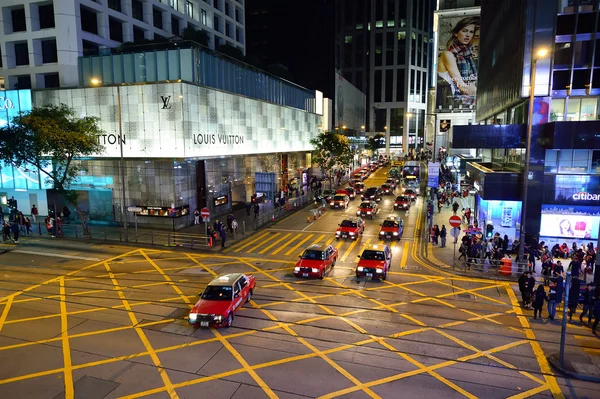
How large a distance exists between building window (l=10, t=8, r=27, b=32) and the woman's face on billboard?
63130 millimetres

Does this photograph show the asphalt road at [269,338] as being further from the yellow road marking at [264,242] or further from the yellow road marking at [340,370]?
the yellow road marking at [264,242]

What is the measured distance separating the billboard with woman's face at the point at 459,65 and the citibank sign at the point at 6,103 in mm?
62092

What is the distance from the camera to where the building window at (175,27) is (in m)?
46.6

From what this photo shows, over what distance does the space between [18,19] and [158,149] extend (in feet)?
61.7

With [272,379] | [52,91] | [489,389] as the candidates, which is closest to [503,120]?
[489,389]

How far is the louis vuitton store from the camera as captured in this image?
31.7 metres

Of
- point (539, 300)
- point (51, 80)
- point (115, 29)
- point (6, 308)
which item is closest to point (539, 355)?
point (539, 300)

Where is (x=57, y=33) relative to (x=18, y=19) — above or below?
below

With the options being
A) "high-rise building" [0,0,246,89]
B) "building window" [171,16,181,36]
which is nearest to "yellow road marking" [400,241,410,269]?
"high-rise building" [0,0,246,89]

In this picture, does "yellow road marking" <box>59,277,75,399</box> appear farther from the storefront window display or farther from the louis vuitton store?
the storefront window display

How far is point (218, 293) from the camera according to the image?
14.8 m

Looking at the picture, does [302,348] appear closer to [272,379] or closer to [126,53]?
[272,379]

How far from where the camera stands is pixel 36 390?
408 inches

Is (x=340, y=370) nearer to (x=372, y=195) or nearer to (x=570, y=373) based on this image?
(x=570, y=373)
